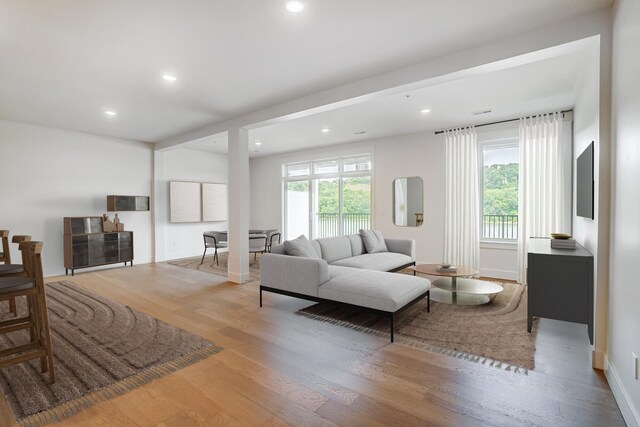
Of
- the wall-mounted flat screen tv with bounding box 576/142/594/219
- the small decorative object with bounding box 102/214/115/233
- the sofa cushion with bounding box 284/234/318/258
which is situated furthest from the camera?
the small decorative object with bounding box 102/214/115/233

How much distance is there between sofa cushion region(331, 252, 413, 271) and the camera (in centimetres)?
447

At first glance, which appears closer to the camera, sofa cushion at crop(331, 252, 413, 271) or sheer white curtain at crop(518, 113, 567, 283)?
sofa cushion at crop(331, 252, 413, 271)

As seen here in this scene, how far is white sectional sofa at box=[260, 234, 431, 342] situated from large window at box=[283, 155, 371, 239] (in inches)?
116

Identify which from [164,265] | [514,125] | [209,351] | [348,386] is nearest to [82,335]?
[209,351]

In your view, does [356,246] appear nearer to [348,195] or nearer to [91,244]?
[348,195]

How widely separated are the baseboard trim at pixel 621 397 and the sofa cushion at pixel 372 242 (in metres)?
3.36

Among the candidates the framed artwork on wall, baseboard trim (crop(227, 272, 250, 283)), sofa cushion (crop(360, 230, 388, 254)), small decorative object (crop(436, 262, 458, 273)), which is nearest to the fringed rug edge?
baseboard trim (crop(227, 272, 250, 283))

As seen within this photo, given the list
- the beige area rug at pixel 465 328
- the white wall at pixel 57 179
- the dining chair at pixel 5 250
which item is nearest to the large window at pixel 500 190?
the beige area rug at pixel 465 328

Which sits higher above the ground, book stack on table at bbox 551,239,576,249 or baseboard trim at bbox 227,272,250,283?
book stack on table at bbox 551,239,576,249

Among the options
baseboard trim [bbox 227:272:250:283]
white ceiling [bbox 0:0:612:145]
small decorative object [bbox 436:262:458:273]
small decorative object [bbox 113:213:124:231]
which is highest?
white ceiling [bbox 0:0:612:145]

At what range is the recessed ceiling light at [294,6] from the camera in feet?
7.51

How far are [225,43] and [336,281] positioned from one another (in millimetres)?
2477

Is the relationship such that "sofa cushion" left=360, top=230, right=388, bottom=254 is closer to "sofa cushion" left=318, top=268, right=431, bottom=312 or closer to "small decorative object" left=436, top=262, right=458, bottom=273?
"small decorative object" left=436, top=262, right=458, bottom=273

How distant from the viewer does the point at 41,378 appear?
222 centimetres
